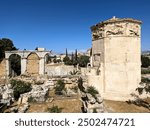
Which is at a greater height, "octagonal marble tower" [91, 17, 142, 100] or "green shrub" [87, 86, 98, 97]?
"octagonal marble tower" [91, 17, 142, 100]

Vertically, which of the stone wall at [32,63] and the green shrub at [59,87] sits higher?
the stone wall at [32,63]

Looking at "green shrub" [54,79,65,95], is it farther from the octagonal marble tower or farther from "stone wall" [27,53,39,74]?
"stone wall" [27,53,39,74]

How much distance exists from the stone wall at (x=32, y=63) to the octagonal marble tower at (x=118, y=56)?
46.2ft

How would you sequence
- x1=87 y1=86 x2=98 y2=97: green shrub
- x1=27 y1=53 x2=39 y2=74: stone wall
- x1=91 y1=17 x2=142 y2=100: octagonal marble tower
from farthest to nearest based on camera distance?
x1=27 y1=53 x2=39 y2=74: stone wall → x1=91 y1=17 x2=142 y2=100: octagonal marble tower → x1=87 y1=86 x2=98 y2=97: green shrub

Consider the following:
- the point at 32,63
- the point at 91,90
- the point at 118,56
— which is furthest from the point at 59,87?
the point at 32,63

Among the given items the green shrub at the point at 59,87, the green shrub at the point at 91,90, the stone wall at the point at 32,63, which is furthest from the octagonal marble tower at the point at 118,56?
the stone wall at the point at 32,63

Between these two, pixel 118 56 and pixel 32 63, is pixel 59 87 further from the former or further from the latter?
pixel 32 63

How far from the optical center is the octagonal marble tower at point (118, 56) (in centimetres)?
1184

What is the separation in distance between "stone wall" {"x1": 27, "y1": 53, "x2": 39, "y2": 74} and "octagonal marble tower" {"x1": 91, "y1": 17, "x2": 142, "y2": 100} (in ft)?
46.2

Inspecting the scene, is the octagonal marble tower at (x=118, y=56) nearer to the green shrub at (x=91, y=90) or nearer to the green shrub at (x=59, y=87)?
the green shrub at (x=91, y=90)

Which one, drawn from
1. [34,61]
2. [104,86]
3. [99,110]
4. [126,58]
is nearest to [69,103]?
[99,110]

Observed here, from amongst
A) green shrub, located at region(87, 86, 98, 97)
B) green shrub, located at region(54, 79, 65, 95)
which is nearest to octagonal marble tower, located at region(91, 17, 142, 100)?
green shrub, located at region(87, 86, 98, 97)

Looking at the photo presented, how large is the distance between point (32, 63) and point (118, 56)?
1553 cm

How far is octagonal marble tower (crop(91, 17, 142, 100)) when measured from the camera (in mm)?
11844
